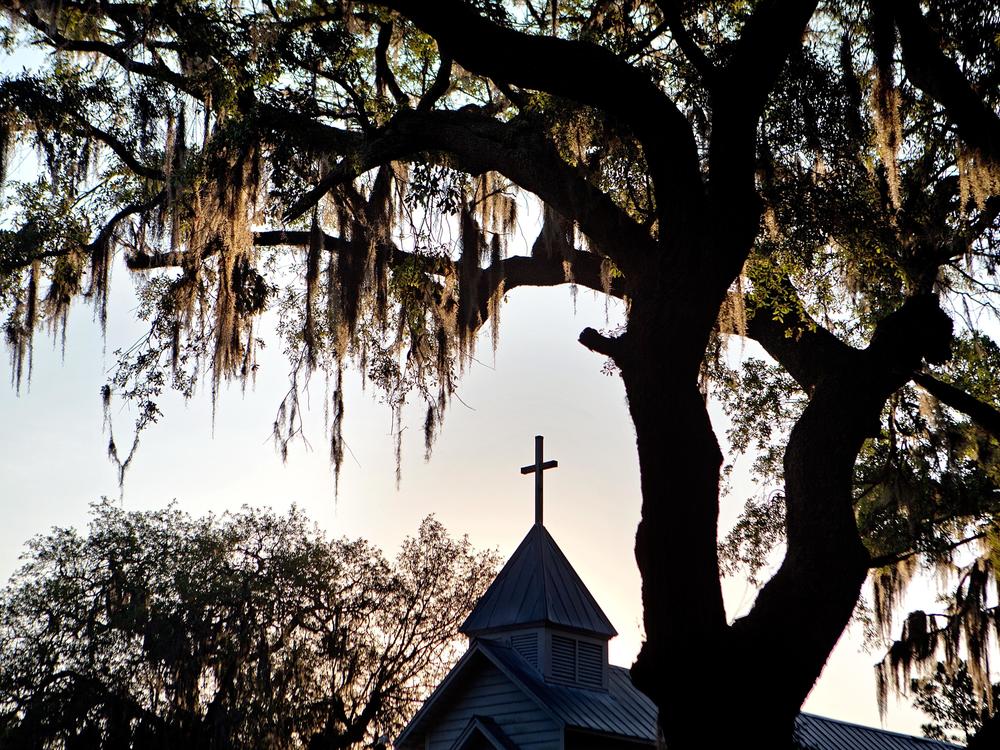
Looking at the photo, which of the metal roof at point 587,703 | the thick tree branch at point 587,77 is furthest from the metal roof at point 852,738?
the thick tree branch at point 587,77

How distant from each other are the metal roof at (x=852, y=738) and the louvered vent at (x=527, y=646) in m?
5.71

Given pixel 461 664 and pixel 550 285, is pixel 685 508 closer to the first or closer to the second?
pixel 550 285

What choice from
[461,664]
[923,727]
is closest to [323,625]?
[461,664]

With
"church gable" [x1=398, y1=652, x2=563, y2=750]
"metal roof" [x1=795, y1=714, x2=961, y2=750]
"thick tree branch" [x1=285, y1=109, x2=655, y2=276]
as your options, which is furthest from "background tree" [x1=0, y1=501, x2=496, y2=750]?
"thick tree branch" [x1=285, y1=109, x2=655, y2=276]

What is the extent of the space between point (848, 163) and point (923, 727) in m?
18.7

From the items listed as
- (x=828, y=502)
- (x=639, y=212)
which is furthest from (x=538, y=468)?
(x=828, y=502)

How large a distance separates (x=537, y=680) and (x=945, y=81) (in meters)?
14.2

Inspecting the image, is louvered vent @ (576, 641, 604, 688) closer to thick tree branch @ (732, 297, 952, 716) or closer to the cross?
the cross

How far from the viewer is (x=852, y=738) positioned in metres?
24.3

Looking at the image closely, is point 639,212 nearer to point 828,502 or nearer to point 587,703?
point 828,502

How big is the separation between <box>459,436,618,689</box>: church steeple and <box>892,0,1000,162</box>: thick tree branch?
13738 mm

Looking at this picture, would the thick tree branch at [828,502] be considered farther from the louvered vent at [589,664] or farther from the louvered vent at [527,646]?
the louvered vent at [589,664]

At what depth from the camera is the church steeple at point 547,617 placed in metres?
20.6

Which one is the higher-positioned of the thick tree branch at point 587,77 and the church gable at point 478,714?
the thick tree branch at point 587,77
